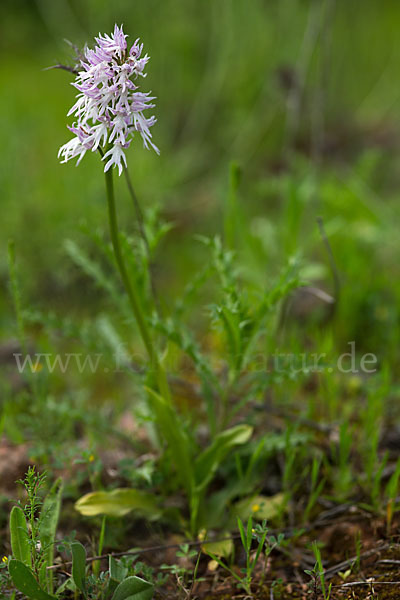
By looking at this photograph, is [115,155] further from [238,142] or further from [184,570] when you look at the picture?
[238,142]

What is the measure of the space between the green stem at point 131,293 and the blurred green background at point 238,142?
0.66 m

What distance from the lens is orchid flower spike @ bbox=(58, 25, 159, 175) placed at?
2.41 ft

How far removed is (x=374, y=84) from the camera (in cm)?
410

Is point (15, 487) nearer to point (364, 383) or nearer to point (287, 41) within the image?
point (364, 383)

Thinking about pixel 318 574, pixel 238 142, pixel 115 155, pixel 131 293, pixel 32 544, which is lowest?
pixel 318 574

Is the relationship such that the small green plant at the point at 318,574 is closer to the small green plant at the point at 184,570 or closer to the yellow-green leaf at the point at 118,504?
the small green plant at the point at 184,570

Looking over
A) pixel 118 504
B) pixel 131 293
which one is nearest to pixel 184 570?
pixel 118 504

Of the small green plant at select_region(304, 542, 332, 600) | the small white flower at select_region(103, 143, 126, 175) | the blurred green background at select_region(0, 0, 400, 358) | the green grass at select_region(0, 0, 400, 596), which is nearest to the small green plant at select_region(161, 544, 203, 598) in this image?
the green grass at select_region(0, 0, 400, 596)

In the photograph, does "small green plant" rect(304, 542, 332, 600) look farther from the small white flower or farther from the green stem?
the small white flower

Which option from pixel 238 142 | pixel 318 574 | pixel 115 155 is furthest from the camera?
pixel 238 142

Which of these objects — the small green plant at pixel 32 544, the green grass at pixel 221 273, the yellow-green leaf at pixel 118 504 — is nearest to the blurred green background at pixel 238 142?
the green grass at pixel 221 273

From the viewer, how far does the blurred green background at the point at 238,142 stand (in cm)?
190

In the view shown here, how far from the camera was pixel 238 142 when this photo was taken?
324 centimetres

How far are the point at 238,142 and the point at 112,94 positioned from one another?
260 cm
